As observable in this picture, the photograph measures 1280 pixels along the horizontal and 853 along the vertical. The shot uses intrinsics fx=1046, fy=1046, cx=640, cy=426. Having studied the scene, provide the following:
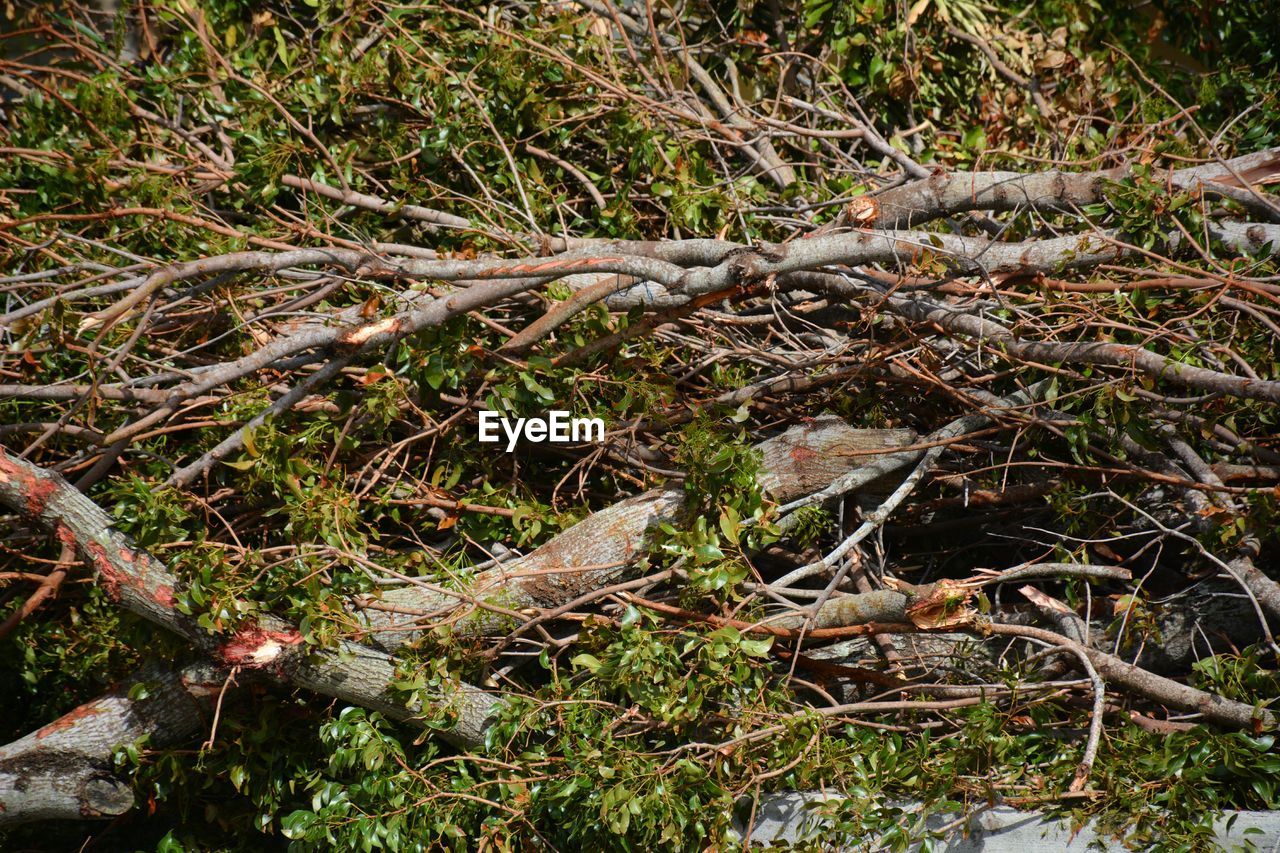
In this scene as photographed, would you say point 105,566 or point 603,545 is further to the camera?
point 603,545

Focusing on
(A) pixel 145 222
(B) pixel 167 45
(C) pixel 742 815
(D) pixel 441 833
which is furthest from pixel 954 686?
(B) pixel 167 45

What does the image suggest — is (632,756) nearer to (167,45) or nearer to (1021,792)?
(1021,792)

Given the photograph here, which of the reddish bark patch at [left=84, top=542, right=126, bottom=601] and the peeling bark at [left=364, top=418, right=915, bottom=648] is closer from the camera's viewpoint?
the reddish bark patch at [left=84, top=542, right=126, bottom=601]

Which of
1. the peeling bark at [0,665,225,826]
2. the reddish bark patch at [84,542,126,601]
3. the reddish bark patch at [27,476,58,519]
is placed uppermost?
the reddish bark patch at [27,476,58,519]

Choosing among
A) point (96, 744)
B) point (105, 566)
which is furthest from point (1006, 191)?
point (96, 744)

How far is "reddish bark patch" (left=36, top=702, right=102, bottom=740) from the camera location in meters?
3.40

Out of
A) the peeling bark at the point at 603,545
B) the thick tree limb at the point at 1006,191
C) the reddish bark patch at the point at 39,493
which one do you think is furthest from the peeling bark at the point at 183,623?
the thick tree limb at the point at 1006,191

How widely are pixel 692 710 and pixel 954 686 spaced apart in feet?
2.91

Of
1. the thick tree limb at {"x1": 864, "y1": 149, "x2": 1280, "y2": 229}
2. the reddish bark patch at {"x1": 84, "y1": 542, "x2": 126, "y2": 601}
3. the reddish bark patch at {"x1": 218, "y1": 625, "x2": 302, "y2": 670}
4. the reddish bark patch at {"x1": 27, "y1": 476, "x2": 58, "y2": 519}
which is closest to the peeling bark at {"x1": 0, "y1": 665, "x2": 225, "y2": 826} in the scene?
the reddish bark patch at {"x1": 218, "y1": 625, "x2": 302, "y2": 670}

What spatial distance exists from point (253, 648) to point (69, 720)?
2.31 ft

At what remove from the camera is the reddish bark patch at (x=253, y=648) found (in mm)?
3299

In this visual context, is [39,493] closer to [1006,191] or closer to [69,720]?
[69,720]

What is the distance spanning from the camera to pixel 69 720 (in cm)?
342

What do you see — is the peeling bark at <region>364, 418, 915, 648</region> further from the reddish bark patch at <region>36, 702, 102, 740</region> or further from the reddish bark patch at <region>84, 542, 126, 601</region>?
the reddish bark patch at <region>36, 702, 102, 740</region>
